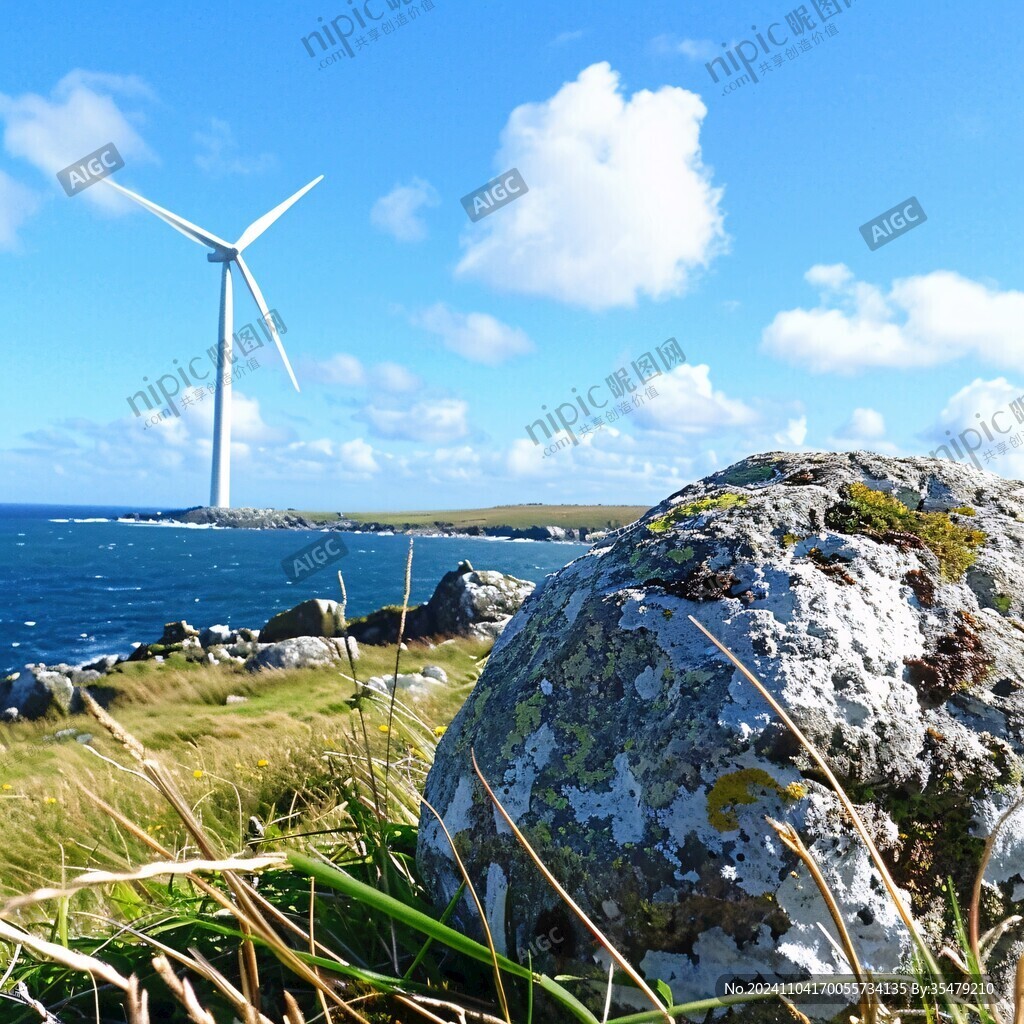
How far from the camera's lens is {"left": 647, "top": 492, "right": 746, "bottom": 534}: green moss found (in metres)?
2.69

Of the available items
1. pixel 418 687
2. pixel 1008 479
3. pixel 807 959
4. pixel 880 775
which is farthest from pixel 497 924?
pixel 418 687

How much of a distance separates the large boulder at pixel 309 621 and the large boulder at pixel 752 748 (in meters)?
24.6

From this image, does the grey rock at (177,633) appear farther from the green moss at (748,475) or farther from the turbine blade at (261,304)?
the green moss at (748,475)

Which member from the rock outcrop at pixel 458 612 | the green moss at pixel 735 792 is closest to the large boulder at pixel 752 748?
the green moss at pixel 735 792

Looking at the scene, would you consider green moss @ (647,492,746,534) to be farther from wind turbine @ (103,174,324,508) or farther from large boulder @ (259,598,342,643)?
wind turbine @ (103,174,324,508)

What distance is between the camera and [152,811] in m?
5.88

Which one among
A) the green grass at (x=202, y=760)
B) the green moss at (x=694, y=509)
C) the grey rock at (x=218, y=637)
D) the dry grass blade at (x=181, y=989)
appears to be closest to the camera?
the dry grass blade at (x=181, y=989)

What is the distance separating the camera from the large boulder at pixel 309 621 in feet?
87.7

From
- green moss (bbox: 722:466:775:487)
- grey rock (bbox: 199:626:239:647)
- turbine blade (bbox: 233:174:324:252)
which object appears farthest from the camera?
turbine blade (bbox: 233:174:324:252)

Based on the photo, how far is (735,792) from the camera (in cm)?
187

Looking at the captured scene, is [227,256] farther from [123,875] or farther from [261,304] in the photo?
[123,875]

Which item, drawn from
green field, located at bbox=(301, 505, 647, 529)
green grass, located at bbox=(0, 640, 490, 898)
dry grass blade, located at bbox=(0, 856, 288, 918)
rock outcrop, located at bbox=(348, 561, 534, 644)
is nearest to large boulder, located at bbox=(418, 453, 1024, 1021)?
green grass, located at bbox=(0, 640, 490, 898)

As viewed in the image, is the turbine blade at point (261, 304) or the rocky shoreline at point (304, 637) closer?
the rocky shoreline at point (304, 637)

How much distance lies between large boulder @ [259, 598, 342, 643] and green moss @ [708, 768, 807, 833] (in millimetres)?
25093
